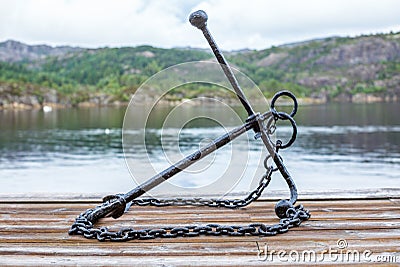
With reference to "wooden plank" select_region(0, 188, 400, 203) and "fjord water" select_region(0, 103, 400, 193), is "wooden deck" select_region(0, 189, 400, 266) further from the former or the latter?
"fjord water" select_region(0, 103, 400, 193)

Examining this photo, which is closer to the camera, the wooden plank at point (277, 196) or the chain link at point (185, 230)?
the chain link at point (185, 230)

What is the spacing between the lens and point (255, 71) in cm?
7194

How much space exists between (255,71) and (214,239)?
70.1m

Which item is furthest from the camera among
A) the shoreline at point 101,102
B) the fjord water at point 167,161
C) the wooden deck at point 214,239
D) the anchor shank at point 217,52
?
the shoreline at point 101,102

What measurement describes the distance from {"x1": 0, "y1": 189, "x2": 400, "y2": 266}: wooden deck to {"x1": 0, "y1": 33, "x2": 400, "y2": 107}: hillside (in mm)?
56150

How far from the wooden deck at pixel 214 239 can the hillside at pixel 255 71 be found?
56.2 metres

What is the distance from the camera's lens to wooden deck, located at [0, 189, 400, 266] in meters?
2.63

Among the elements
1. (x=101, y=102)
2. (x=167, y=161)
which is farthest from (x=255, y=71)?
(x=167, y=161)

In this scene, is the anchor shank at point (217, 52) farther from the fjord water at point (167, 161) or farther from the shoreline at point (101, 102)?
the shoreline at point (101, 102)

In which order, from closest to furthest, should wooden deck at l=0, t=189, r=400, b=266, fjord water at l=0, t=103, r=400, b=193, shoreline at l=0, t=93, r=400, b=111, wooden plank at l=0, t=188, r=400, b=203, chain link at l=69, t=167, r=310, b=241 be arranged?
wooden deck at l=0, t=189, r=400, b=266 < chain link at l=69, t=167, r=310, b=241 < wooden plank at l=0, t=188, r=400, b=203 < fjord water at l=0, t=103, r=400, b=193 < shoreline at l=0, t=93, r=400, b=111

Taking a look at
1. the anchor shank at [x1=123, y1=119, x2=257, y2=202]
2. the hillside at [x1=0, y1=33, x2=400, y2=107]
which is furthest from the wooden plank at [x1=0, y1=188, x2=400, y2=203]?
the hillside at [x1=0, y1=33, x2=400, y2=107]

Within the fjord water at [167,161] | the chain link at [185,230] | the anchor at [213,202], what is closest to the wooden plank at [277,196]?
the anchor at [213,202]

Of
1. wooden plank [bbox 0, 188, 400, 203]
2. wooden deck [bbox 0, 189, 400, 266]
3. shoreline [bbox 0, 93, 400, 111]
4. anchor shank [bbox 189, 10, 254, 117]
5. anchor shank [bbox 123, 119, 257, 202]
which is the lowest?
wooden deck [bbox 0, 189, 400, 266]

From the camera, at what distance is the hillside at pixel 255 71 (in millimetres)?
69375
